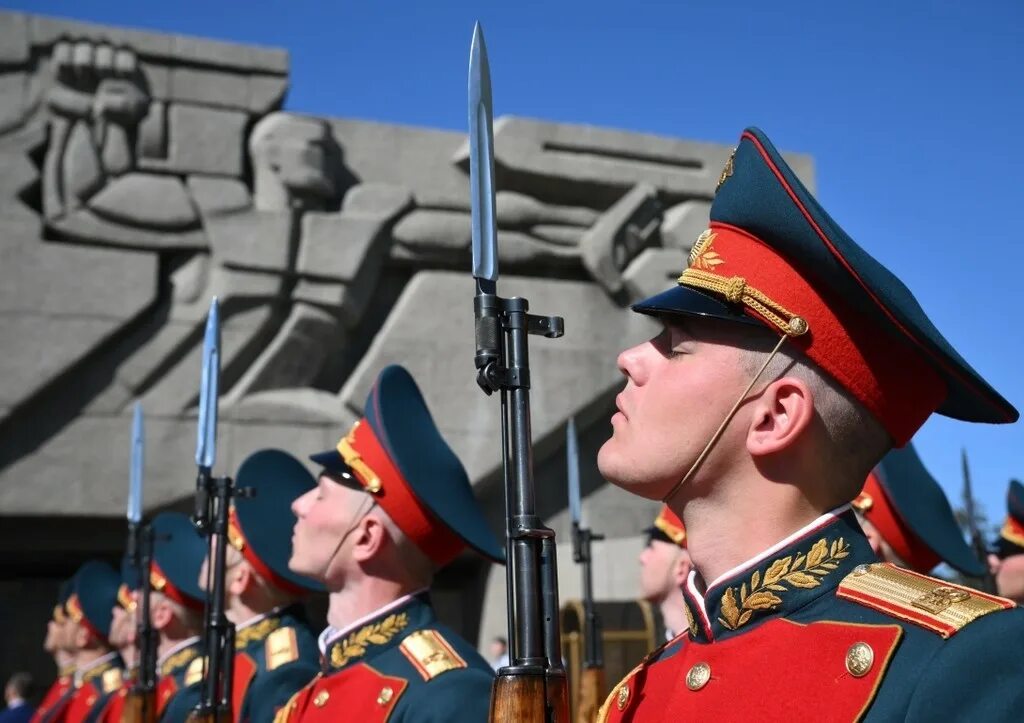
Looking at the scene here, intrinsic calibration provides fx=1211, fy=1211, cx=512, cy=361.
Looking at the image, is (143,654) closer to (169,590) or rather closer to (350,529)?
(169,590)

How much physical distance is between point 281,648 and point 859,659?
11.5 feet

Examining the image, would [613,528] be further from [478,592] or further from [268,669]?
[268,669]

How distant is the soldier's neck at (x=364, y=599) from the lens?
3.70m

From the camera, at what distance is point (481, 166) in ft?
6.86

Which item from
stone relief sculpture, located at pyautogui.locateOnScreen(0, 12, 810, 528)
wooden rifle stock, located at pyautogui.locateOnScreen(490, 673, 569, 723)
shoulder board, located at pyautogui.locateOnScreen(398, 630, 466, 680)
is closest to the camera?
wooden rifle stock, located at pyautogui.locateOnScreen(490, 673, 569, 723)

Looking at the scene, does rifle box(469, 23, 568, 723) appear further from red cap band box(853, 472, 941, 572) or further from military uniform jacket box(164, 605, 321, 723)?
military uniform jacket box(164, 605, 321, 723)

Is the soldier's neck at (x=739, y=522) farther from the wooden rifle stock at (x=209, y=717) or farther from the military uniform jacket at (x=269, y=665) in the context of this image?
the military uniform jacket at (x=269, y=665)

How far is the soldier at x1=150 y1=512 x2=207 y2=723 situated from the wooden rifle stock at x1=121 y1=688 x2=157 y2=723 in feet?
2.01

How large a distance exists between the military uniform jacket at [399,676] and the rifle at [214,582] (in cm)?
48

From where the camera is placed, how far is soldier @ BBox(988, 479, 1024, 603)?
6.50 m

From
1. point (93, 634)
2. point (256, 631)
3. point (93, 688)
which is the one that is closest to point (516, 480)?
point (256, 631)

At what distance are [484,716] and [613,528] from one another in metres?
9.82

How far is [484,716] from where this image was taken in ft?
10.2

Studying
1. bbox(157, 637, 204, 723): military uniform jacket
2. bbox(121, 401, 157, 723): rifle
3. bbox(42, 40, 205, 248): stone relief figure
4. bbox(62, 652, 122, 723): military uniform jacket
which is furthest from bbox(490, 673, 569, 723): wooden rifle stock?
bbox(42, 40, 205, 248): stone relief figure
